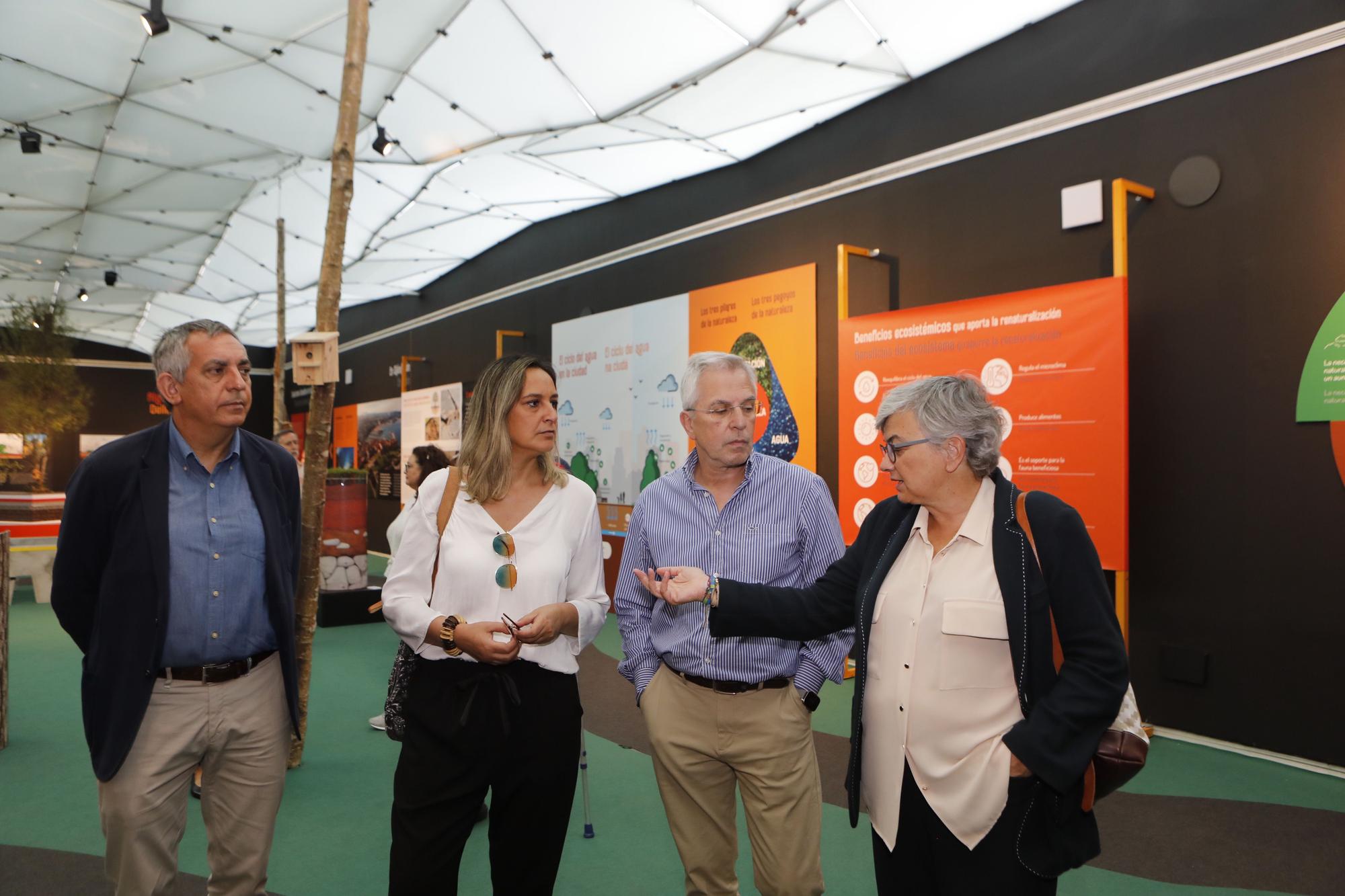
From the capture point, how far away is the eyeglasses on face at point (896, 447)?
1.76 metres

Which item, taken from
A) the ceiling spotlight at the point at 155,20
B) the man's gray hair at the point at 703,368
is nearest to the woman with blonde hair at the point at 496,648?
the man's gray hair at the point at 703,368

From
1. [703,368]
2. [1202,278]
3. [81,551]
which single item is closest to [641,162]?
[1202,278]

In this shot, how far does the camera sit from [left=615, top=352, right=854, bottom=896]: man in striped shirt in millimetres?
2182

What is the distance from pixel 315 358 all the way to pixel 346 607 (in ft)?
18.4

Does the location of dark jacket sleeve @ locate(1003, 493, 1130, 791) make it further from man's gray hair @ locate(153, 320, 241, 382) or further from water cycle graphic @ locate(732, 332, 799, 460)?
water cycle graphic @ locate(732, 332, 799, 460)

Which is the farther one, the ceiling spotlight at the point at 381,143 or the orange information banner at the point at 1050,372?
the ceiling spotlight at the point at 381,143

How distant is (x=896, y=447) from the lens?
5.87 ft

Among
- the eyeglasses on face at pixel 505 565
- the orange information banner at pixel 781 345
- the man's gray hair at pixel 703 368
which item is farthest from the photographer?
the orange information banner at pixel 781 345

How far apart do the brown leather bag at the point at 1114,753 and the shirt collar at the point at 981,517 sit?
10 centimetres

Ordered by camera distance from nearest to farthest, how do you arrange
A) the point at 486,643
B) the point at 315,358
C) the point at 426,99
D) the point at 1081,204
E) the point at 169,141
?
the point at 486,643, the point at 315,358, the point at 1081,204, the point at 426,99, the point at 169,141

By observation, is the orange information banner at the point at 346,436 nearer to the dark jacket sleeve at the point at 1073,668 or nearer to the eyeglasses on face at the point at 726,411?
the eyeglasses on face at the point at 726,411

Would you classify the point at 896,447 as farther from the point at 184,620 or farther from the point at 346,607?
the point at 346,607

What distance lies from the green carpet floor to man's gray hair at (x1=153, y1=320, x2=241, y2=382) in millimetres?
1509

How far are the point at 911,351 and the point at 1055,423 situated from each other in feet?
3.43
